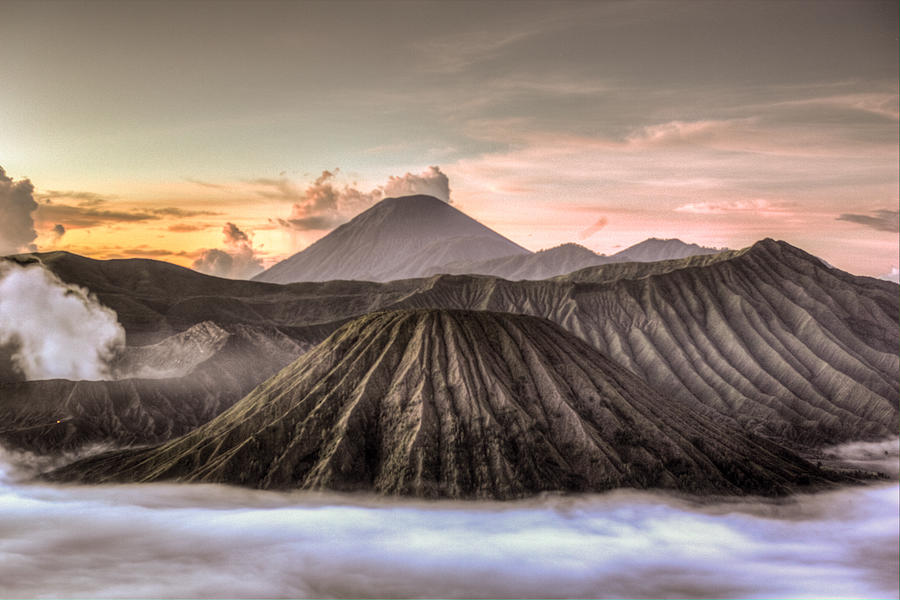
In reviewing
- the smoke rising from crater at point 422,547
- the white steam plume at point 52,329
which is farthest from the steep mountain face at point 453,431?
the white steam plume at point 52,329

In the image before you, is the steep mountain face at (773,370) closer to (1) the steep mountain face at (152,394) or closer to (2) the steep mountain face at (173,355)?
(1) the steep mountain face at (152,394)

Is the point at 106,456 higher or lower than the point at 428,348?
lower

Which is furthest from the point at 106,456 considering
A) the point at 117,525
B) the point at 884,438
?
the point at 884,438

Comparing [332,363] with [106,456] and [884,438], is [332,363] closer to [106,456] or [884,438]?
[106,456]

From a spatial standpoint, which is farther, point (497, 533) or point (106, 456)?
point (106, 456)

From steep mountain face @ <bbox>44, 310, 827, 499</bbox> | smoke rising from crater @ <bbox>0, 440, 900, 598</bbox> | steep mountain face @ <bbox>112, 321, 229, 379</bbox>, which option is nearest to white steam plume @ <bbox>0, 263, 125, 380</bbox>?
steep mountain face @ <bbox>112, 321, 229, 379</bbox>

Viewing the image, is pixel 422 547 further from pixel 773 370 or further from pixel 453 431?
pixel 773 370
